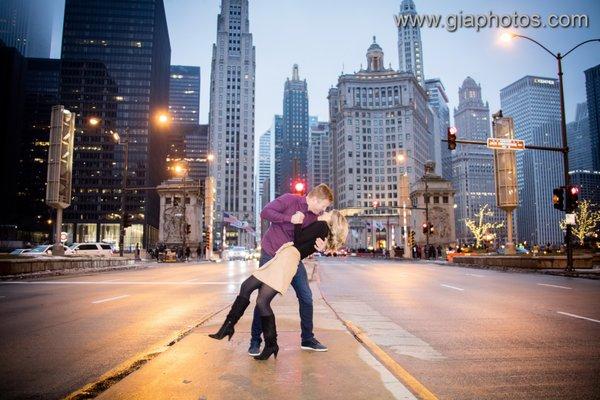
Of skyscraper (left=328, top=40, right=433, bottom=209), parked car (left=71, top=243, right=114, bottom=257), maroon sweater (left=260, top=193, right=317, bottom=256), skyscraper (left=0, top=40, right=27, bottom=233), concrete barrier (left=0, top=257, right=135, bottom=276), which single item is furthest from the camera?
skyscraper (left=328, top=40, right=433, bottom=209)

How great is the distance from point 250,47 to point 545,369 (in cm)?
17590

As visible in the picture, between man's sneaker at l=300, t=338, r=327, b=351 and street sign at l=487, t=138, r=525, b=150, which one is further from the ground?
street sign at l=487, t=138, r=525, b=150

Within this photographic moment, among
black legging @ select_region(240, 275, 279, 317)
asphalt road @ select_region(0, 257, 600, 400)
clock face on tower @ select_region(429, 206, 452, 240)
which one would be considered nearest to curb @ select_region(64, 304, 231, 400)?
asphalt road @ select_region(0, 257, 600, 400)

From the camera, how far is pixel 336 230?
5062 millimetres

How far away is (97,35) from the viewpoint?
148750mm

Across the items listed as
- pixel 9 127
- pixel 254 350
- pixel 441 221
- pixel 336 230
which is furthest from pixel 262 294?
pixel 9 127

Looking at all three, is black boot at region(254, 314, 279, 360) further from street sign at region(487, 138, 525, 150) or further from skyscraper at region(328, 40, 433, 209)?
skyscraper at region(328, 40, 433, 209)

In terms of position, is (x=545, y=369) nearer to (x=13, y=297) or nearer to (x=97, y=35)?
(x=13, y=297)

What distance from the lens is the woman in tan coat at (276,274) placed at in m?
4.56

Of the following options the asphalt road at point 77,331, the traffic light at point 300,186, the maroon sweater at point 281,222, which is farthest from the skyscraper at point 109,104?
the maroon sweater at point 281,222

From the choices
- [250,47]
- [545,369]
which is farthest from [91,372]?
[250,47]

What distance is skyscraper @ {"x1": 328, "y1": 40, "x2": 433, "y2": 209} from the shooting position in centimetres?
14525

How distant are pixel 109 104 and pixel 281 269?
15664 centimetres

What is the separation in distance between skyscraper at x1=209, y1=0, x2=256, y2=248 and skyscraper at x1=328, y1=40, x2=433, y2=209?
37035mm
